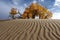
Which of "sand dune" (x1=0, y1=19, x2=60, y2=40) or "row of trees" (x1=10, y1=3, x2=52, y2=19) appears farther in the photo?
"row of trees" (x1=10, y1=3, x2=52, y2=19)

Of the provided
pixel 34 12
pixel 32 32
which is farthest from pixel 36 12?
pixel 32 32

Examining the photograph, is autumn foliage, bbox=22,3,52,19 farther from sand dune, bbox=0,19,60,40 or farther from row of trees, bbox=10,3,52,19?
sand dune, bbox=0,19,60,40

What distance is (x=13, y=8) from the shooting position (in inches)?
1046

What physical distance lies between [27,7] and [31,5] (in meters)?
0.94

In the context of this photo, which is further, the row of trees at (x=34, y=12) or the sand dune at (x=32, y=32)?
the row of trees at (x=34, y=12)

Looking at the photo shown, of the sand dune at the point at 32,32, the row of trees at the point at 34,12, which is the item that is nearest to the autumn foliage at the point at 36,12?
the row of trees at the point at 34,12

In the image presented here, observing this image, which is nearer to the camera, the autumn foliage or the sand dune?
the sand dune

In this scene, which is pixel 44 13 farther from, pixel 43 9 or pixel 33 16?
pixel 33 16

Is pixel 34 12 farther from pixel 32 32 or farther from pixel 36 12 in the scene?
pixel 32 32

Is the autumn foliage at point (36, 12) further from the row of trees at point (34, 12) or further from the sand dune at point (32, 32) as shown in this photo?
the sand dune at point (32, 32)

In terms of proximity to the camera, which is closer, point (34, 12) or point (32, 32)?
point (32, 32)

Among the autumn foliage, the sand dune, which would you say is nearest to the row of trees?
the autumn foliage

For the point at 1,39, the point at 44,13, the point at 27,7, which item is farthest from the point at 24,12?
the point at 1,39

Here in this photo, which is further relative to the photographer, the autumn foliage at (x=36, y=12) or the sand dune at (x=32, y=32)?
the autumn foliage at (x=36, y=12)
